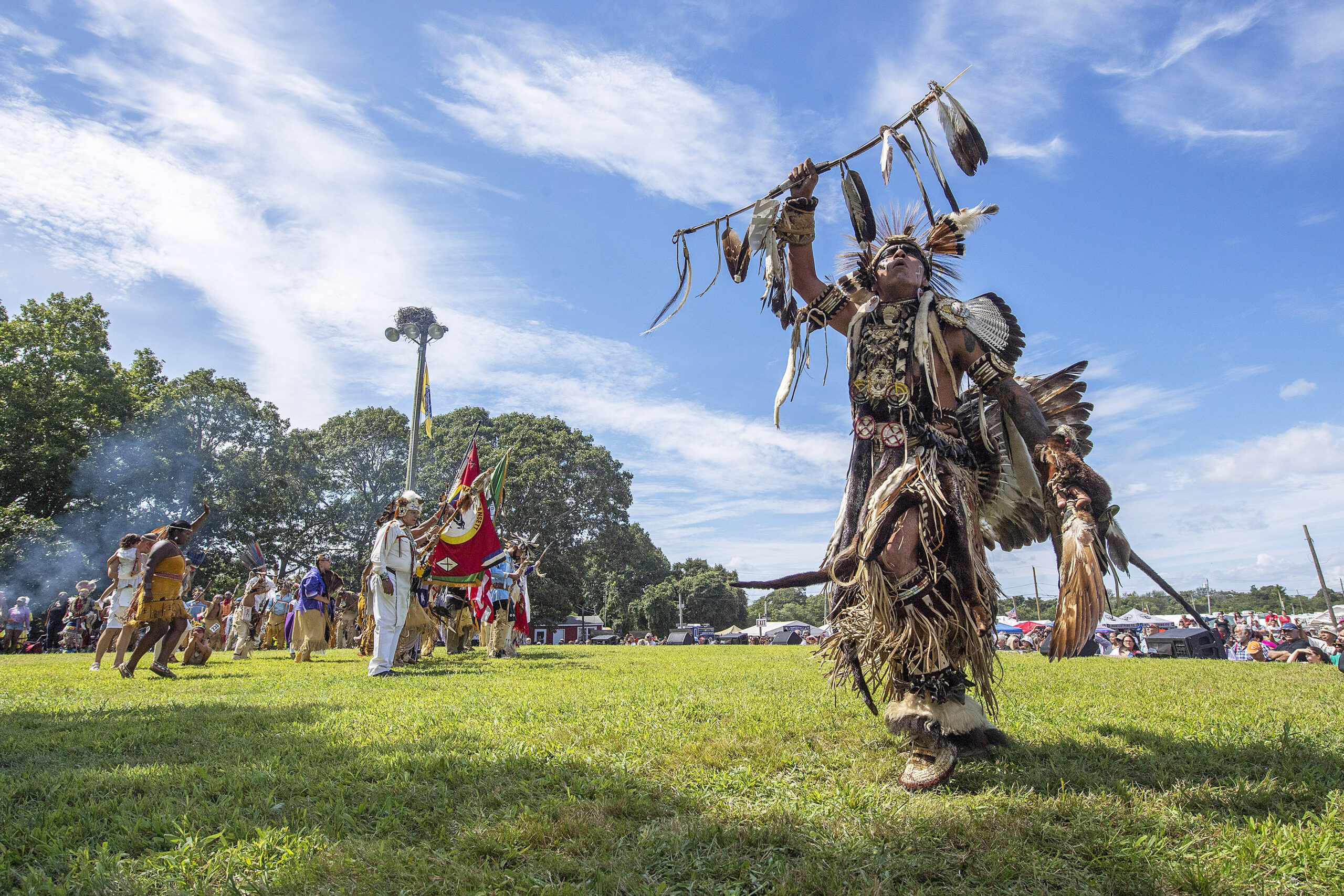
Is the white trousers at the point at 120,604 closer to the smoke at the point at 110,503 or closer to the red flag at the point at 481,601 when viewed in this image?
the red flag at the point at 481,601

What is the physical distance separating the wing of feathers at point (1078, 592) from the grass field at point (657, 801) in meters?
0.55

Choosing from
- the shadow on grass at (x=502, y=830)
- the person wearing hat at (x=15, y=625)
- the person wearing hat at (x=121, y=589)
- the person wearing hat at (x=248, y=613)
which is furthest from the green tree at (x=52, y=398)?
the shadow on grass at (x=502, y=830)

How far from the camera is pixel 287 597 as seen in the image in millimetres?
17656

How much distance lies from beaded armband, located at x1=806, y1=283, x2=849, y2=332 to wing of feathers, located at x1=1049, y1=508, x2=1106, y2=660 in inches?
65.3

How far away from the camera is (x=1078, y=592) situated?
10.2 ft

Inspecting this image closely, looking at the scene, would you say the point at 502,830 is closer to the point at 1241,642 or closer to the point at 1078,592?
the point at 1078,592

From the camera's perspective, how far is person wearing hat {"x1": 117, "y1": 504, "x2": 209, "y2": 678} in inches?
345

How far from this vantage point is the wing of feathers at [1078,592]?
3.05 m

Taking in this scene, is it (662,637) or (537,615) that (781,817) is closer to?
(537,615)

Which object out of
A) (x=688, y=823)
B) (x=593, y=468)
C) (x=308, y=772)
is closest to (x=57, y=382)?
Result: (x=593, y=468)

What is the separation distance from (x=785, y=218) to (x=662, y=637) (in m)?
50.5

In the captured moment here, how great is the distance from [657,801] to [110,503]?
33.4m

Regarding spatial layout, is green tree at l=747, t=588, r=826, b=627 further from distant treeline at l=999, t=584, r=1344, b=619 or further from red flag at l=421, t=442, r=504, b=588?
red flag at l=421, t=442, r=504, b=588

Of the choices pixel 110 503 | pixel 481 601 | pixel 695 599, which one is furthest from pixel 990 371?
pixel 695 599
